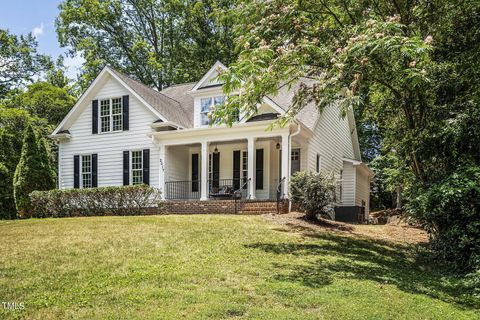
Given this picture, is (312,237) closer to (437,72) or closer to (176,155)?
(437,72)

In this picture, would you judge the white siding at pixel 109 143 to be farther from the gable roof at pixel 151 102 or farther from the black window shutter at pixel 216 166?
the black window shutter at pixel 216 166

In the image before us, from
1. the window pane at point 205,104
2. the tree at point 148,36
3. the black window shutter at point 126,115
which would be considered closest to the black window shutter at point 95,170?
the black window shutter at point 126,115

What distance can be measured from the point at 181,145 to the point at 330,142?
7.40m

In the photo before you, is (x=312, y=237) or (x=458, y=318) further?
(x=312, y=237)

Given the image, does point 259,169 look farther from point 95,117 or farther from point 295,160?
point 95,117

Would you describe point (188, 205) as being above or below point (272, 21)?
below

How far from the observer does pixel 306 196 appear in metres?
13.8

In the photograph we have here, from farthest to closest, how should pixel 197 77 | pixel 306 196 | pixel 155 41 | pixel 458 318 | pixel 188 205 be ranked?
1. pixel 155 41
2. pixel 197 77
3. pixel 188 205
4. pixel 306 196
5. pixel 458 318

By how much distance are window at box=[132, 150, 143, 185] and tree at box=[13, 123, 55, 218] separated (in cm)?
355

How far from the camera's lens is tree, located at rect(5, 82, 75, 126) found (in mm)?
28312

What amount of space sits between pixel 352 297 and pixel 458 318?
1.36 m

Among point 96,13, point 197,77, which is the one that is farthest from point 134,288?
point 96,13

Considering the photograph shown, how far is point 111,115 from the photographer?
20547 mm

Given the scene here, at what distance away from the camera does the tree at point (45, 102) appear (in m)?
28.3
